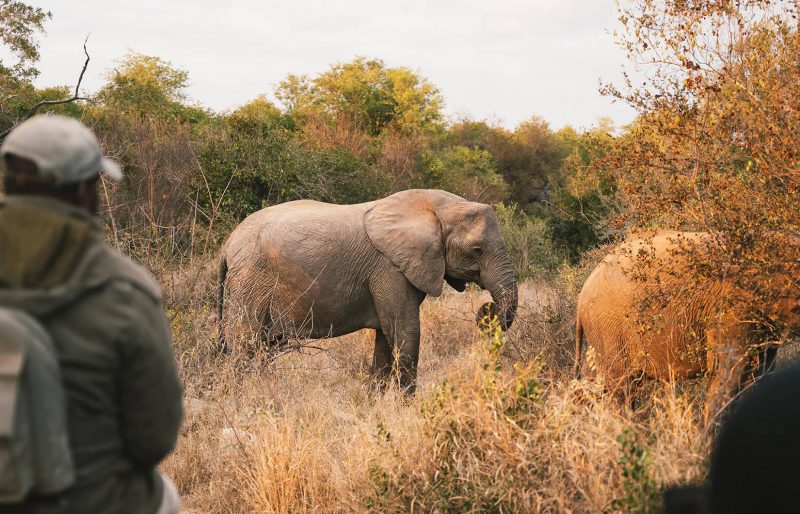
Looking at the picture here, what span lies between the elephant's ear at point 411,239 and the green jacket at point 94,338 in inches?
258

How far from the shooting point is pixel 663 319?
19.8 feet

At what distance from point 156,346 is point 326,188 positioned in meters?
15.4

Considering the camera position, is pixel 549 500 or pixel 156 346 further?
pixel 549 500

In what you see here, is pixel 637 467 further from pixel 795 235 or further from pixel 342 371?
pixel 342 371

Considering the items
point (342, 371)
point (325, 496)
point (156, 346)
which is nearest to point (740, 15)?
point (325, 496)

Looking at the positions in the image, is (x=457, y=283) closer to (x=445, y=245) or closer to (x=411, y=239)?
(x=445, y=245)

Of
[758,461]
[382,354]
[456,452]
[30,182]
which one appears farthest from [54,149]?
[382,354]

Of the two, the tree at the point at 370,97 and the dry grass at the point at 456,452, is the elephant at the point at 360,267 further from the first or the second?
the tree at the point at 370,97

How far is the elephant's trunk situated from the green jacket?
660 cm

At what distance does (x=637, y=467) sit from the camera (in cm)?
370

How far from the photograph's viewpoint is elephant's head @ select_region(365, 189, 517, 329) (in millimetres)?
8781

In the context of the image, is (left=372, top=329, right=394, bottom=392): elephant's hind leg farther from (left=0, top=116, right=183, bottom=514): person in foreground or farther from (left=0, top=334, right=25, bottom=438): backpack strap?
(left=0, top=334, right=25, bottom=438): backpack strap

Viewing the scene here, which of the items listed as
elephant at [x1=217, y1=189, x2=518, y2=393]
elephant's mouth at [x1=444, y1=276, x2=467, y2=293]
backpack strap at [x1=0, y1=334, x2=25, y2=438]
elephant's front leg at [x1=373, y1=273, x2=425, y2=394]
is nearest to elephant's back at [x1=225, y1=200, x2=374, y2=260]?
elephant at [x1=217, y1=189, x2=518, y2=393]

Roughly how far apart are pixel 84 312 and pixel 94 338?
7 centimetres
